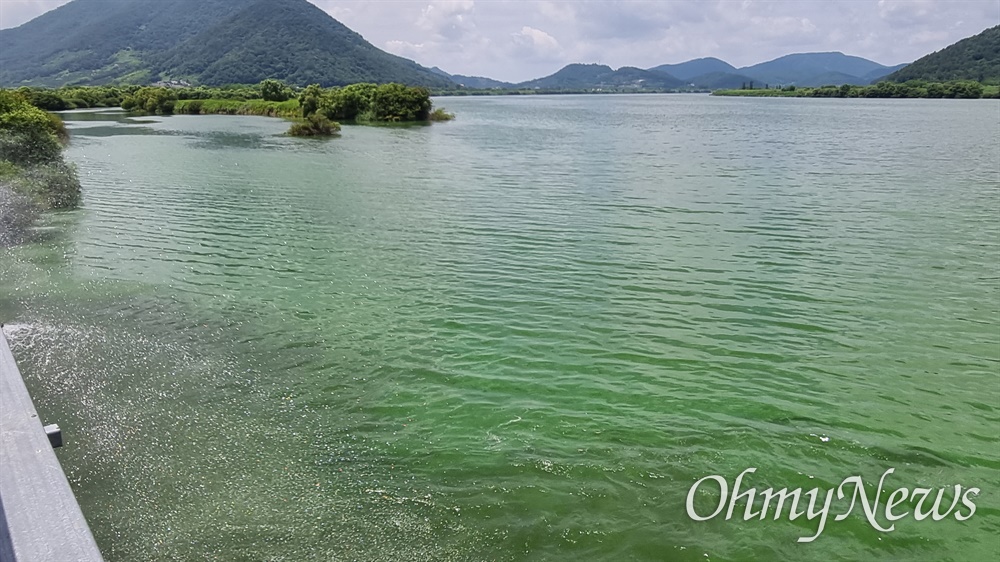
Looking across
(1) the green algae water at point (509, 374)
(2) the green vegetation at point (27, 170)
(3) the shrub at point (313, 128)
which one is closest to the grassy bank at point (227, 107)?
(3) the shrub at point (313, 128)

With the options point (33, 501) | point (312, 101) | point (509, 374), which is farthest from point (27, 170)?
point (312, 101)

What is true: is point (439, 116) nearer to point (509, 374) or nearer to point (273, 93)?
point (273, 93)

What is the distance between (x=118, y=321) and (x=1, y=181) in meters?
19.4

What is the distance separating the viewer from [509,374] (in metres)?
14.3

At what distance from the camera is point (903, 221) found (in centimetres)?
2958

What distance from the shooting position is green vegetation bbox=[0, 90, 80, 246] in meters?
29.2

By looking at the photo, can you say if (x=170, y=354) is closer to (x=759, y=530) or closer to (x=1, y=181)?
(x=759, y=530)

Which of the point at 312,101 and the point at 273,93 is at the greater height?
the point at 273,93

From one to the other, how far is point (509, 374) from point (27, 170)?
32544 mm

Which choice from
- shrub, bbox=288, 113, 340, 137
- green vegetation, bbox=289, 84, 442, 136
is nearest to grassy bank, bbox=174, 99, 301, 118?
green vegetation, bbox=289, 84, 442, 136

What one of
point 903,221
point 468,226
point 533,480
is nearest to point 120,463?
point 533,480

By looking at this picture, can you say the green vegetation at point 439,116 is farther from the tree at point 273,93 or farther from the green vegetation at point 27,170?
the green vegetation at point 27,170

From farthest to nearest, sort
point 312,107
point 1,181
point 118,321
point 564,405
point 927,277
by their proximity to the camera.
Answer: point 312,107, point 1,181, point 927,277, point 118,321, point 564,405

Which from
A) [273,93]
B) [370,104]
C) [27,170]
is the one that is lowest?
[27,170]
